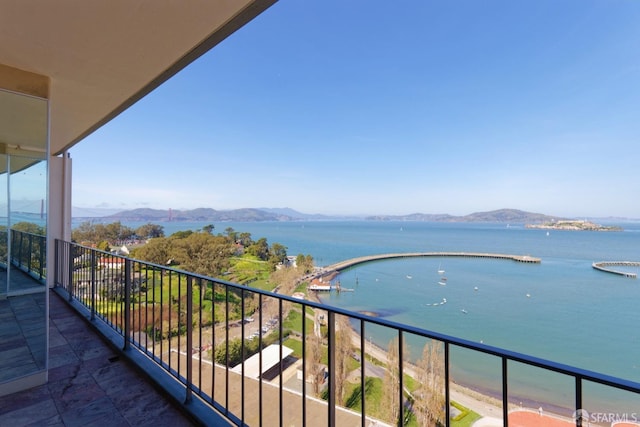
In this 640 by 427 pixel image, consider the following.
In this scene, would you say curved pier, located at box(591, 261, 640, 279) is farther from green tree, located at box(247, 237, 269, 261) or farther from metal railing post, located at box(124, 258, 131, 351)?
metal railing post, located at box(124, 258, 131, 351)

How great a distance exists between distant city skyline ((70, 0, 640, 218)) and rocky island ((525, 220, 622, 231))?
30514mm

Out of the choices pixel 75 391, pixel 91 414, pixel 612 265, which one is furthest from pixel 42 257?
pixel 612 265

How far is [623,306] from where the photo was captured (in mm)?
20562

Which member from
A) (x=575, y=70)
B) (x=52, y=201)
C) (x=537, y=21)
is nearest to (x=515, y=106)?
(x=575, y=70)

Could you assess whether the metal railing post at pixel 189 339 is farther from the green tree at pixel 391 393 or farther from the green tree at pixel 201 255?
the green tree at pixel 201 255

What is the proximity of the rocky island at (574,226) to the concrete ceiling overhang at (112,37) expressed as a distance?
70203 millimetres

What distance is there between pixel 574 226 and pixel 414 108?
5422 cm

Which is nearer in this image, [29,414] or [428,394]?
[29,414]

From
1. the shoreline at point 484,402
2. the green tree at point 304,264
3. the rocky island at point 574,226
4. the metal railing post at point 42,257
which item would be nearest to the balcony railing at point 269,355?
the shoreline at point 484,402

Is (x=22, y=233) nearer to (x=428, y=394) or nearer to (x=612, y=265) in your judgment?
(x=428, y=394)

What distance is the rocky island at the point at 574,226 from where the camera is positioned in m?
50.4

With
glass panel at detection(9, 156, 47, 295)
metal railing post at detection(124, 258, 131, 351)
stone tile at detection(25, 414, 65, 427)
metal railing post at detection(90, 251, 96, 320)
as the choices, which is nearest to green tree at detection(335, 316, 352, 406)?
metal railing post at detection(124, 258, 131, 351)

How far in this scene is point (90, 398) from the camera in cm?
191

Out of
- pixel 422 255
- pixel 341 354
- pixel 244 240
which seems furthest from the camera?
pixel 422 255
